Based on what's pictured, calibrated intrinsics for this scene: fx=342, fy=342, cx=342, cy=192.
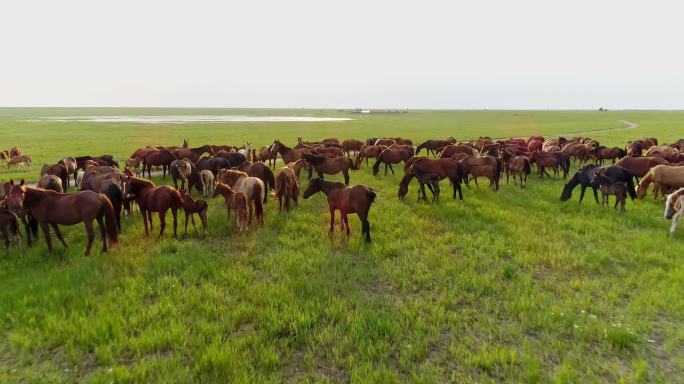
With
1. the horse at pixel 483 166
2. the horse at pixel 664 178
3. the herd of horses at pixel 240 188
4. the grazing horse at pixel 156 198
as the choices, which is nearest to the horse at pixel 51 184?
the herd of horses at pixel 240 188

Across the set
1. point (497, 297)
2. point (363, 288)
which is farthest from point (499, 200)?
point (363, 288)

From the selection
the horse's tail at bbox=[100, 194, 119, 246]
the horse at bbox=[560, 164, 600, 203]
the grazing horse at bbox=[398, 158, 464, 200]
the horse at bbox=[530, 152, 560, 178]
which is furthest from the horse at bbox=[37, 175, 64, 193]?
the horse at bbox=[530, 152, 560, 178]

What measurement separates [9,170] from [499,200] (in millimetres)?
28635

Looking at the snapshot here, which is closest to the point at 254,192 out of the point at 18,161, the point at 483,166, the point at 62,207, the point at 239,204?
the point at 239,204

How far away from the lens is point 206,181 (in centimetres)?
1434

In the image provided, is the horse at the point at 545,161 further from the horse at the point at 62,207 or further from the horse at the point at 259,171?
the horse at the point at 62,207

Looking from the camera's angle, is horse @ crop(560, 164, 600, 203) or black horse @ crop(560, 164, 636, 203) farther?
horse @ crop(560, 164, 600, 203)

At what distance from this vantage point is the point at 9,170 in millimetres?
21828

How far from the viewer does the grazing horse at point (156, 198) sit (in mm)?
9141

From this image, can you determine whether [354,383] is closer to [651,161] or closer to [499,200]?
[499,200]

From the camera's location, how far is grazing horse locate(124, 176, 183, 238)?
30.0 feet

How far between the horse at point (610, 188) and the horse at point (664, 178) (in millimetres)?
1260

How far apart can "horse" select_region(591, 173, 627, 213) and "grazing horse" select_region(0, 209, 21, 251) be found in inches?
661

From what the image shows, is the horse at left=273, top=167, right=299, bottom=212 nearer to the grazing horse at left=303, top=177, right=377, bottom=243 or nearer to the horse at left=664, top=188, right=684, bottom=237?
the grazing horse at left=303, top=177, right=377, bottom=243
